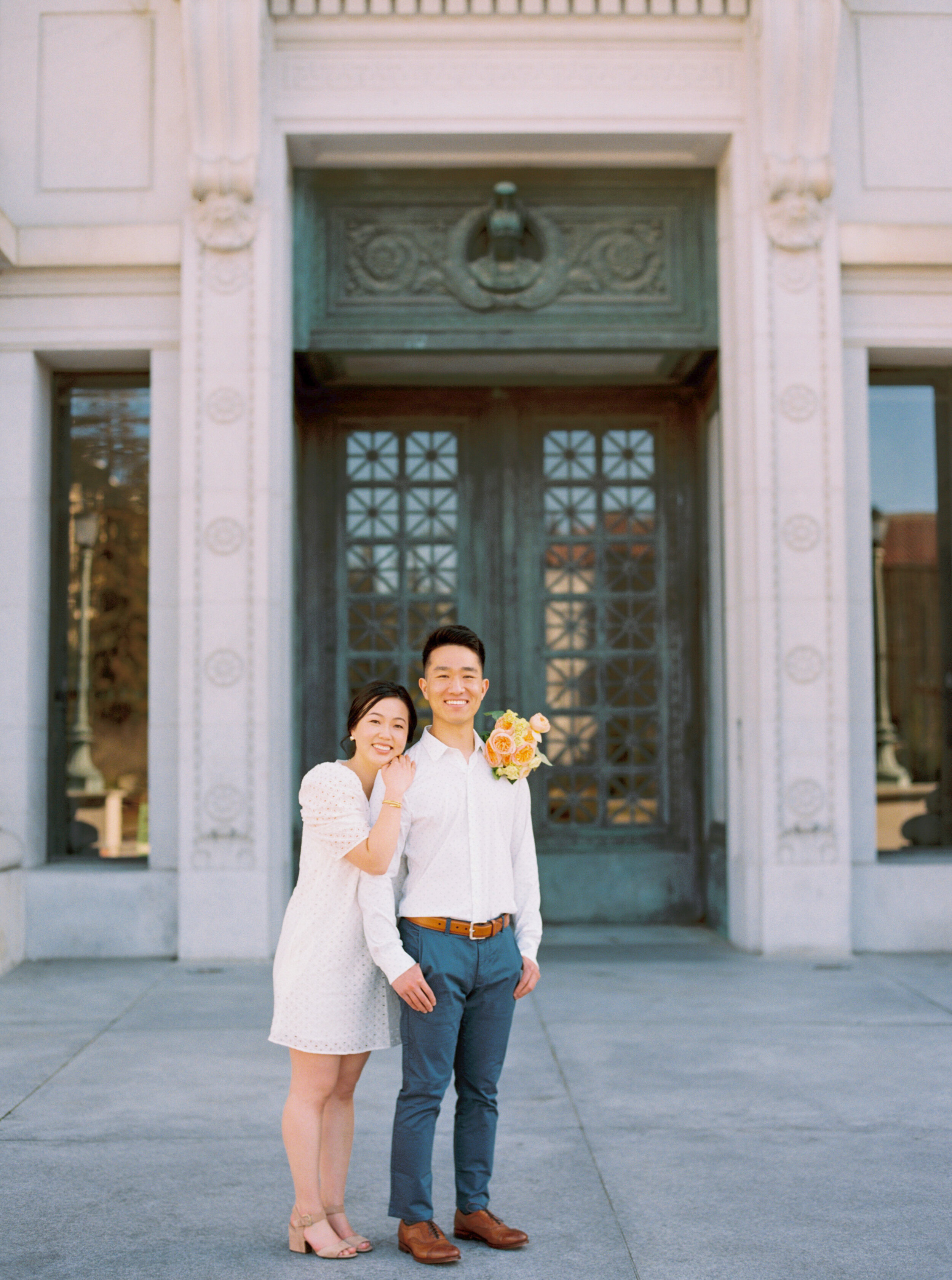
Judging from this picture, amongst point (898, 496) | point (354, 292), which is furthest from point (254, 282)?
point (898, 496)

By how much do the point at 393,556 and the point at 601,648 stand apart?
181 cm

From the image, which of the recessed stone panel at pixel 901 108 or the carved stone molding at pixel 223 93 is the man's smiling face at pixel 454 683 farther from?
the recessed stone panel at pixel 901 108

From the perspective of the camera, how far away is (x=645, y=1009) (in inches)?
272

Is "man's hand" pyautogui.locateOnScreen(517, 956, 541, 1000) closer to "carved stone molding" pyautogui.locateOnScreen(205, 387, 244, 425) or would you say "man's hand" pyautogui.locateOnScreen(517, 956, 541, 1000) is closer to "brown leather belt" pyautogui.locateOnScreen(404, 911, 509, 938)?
"brown leather belt" pyautogui.locateOnScreen(404, 911, 509, 938)

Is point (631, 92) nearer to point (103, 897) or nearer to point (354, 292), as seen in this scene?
point (354, 292)

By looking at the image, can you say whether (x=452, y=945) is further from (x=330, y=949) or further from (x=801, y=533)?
(x=801, y=533)

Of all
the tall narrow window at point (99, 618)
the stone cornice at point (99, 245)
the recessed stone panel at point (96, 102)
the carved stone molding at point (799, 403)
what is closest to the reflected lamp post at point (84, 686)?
the tall narrow window at point (99, 618)

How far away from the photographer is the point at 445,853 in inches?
148

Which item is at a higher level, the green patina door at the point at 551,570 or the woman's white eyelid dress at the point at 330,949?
the green patina door at the point at 551,570

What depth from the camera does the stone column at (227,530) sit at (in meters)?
8.33

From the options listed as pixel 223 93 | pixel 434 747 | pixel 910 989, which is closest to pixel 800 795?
pixel 910 989

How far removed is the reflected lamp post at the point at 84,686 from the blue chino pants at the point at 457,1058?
588 cm

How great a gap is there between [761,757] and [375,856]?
Answer: 5370 mm

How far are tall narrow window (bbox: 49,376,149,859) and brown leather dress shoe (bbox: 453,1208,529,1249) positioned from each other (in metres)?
5.71
